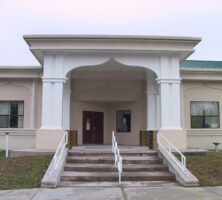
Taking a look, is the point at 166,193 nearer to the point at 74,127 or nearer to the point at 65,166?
the point at 65,166

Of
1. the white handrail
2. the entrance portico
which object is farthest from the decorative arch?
the white handrail

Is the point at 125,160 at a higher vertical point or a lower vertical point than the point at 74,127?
lower

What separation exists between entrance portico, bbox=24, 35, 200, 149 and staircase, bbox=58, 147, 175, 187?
5.17 feet

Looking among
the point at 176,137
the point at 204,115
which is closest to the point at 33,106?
the point at 176,137

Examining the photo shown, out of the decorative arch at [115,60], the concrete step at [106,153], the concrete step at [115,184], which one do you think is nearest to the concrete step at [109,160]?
the concrete step at [106,153]

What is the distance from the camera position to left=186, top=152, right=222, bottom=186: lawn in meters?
A: 8.42

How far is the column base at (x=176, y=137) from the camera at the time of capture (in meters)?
11.2

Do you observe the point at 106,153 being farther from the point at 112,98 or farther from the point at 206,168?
the point at 112,98

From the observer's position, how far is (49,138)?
11133 millimetres

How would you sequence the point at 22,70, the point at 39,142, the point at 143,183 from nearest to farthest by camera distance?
the point at 143,183 → the point at 39,142 → the point at 22,70

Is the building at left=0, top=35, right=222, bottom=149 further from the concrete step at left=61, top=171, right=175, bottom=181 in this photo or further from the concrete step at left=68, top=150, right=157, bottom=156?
the concrete step at left=61, top=171, right=175, bottom=181

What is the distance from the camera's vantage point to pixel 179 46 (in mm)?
11406

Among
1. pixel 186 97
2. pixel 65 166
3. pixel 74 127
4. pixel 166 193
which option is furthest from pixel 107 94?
pixel 166 193

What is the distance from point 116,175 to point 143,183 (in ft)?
2.76
